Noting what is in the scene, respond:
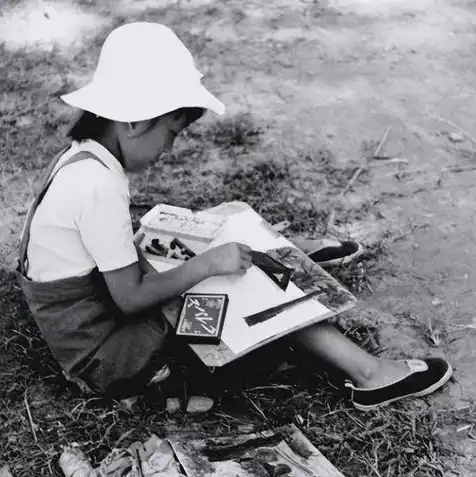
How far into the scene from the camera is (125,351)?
242cm

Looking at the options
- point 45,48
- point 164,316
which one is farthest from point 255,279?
point 45,48

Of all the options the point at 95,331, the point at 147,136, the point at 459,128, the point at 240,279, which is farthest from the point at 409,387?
the point at 459,128

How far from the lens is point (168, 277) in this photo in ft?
7.67

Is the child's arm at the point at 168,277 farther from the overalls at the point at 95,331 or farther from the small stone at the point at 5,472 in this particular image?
the small stone at the point at 5,472

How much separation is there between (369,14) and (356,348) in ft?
11.0

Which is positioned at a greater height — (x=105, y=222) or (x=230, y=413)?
(x=105, y=222)

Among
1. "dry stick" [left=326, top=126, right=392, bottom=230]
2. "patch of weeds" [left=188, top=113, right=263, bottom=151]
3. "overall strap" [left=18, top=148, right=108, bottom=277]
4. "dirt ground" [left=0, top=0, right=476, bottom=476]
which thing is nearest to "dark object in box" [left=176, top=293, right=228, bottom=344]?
"overall strap" [left=18, top=148, right=108, bottom=277]

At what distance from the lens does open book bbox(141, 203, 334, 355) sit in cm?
234

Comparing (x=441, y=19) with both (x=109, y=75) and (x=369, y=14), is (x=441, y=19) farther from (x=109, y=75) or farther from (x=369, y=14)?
(x=109, y=75)

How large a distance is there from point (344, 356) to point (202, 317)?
51cm

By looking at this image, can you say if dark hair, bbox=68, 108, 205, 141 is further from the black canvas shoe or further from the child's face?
the black canvas shoe

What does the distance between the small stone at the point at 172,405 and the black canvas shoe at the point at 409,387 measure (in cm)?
59

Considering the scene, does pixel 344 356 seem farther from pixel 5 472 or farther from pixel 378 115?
pixel 378 115

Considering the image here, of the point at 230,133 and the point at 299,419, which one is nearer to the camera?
the point at 299,419
